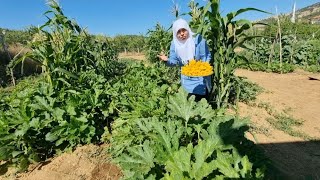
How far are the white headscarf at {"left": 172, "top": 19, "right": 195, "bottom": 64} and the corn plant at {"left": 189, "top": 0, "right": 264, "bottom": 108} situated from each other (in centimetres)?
17

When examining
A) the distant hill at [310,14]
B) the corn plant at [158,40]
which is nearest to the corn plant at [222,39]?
the corn plant at [158,40]

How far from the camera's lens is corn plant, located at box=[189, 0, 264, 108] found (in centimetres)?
426

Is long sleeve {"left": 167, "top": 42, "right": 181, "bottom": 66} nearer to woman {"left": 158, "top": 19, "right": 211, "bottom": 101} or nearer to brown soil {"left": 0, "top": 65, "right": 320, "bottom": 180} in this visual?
woman {"left": 158, "top": 19, "right": 211, "bottom": 101}

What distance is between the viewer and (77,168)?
3.41 meters

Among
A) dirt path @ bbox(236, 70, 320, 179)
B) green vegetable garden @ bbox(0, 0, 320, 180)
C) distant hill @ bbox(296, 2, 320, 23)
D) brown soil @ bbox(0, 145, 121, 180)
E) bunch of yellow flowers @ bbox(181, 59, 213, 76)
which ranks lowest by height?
dirt path @ bbox(236, 70, 320, 179)

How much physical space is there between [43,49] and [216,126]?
2.90 meters

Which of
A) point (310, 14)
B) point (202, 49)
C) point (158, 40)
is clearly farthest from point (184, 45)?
point (310, 14)

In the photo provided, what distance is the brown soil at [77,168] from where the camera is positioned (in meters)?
3.25

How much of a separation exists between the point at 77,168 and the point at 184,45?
215cm

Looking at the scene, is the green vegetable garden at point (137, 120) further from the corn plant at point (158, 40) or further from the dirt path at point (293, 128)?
the corn plant at point (158, 40)

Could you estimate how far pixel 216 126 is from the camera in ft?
Answer: 8.10

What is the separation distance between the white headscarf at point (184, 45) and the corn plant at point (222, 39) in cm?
17

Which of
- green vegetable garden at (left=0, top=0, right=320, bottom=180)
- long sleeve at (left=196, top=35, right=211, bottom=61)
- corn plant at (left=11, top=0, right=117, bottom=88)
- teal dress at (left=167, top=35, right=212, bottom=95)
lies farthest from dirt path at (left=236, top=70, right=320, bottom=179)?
corn plant at (left=11, top=0, right=117, bottom=88)

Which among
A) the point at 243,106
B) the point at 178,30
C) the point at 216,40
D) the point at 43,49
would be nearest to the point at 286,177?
the point at 216,40
